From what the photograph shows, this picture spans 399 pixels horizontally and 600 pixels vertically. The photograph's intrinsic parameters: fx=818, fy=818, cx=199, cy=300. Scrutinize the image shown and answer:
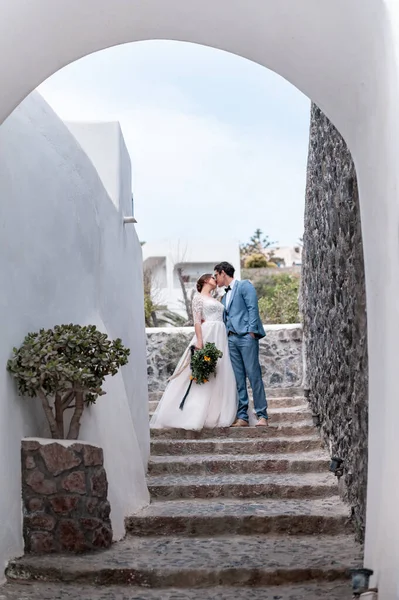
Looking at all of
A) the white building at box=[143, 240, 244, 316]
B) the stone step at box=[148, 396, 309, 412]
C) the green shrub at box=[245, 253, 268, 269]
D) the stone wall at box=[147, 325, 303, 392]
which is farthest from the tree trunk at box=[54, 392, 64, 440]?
the green shrub at box=[245, 253, 268, 269]

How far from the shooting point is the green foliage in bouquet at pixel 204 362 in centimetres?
777

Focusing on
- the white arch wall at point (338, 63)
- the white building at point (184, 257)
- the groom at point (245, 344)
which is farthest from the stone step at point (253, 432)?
the white building at point (184, 257)

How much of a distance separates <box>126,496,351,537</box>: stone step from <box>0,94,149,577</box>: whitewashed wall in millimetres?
227

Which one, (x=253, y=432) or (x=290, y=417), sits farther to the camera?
(x=290, y=417)

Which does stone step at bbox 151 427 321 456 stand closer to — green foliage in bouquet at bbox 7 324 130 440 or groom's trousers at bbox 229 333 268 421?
groom's trousers at bbox 229 333 268 421

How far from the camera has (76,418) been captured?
4656 mm

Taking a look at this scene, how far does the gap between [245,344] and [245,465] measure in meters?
1.57

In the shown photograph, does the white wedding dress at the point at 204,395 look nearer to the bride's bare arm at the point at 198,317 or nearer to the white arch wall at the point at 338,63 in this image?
the bride's bare arm at the point at 198,317

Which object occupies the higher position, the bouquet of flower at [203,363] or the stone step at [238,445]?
the bouquet of flower at [203,363]

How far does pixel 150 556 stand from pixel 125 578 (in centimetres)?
42

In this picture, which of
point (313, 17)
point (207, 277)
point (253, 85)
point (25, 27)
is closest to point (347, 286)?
point (313, 17)

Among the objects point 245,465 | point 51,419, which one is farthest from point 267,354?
point 51,419

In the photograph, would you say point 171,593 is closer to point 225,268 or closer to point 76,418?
point 76,418

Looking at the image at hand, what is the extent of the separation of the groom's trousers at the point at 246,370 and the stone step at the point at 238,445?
0.42m
